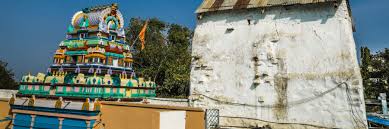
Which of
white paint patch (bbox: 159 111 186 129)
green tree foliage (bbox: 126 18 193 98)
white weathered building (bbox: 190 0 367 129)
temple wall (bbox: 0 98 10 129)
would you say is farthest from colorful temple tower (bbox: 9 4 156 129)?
green tree foliage (bbox: 126 18 193 98)

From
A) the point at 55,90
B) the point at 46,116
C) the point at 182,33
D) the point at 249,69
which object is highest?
the point at 182,33

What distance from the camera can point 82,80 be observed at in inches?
484

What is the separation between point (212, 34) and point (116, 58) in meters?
5.64

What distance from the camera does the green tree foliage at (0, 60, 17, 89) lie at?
2634 cm

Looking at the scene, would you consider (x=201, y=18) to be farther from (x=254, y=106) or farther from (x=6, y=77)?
(x=6, y=77)

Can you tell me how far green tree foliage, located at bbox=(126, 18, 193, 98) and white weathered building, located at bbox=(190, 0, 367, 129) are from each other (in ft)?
32.0

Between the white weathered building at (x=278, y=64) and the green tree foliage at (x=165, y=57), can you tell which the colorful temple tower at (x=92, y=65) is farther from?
the green tree foliage at (x=165, y=57)

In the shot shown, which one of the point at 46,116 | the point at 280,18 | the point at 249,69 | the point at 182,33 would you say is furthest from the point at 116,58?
the point at 182,33

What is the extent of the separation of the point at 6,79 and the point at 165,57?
52.9 feet

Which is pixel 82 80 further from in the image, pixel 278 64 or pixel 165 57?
pixel 165 57

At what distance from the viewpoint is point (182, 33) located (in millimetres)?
31781

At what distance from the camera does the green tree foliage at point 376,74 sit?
1902cm

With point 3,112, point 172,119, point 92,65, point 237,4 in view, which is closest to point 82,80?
point 92,65

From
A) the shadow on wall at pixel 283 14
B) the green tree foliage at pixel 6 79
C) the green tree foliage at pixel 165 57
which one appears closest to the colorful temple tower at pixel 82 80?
the shadow on wall at pixel 283 14
